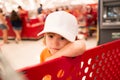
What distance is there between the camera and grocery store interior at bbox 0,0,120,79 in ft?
9.64

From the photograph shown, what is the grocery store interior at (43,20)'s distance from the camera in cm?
294

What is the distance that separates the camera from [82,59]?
3.42 ft

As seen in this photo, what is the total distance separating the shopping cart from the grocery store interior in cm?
161

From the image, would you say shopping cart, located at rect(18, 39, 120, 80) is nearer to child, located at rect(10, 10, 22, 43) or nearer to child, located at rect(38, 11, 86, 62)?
child, located at rect(38, 11, 86, 62)

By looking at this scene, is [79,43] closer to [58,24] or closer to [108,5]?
[58,24]

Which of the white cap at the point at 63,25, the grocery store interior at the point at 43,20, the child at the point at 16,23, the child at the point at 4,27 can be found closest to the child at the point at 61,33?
the white cap at the point at 63,25

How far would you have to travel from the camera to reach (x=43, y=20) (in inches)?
352

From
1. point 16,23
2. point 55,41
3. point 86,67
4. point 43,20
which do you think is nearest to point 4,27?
point 16,23

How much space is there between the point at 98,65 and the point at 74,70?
9.5 inches

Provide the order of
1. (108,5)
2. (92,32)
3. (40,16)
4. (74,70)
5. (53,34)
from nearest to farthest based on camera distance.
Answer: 1. (74,70)
2. (53,34)
3. (108,5)
4. (92,32)
5. (40,16)

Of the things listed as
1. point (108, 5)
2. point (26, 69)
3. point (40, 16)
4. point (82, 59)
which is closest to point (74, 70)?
point (82, 59)

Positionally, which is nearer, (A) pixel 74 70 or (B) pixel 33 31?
(A) pixel 74 70

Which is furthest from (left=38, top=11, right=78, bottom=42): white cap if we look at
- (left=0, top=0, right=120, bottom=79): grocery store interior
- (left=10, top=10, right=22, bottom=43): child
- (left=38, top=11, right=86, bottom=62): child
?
(left=10, top=10, right=22, bottom=43): child

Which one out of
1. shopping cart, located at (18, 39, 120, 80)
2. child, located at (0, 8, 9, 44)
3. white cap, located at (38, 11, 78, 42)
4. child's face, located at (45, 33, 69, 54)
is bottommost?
child, located at (0, 8, 9, 44)
